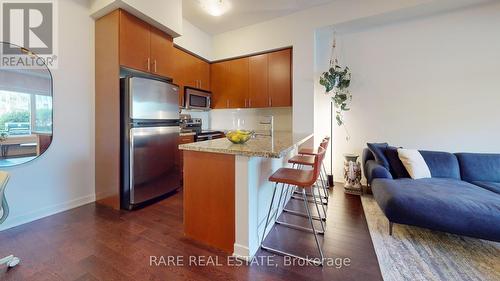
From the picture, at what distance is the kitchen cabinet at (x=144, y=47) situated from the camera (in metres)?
2.40

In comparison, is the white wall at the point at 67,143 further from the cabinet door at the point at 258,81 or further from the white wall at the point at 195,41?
the cabinet door at the point at 258,81

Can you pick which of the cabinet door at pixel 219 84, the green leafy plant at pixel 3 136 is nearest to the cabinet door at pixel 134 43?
the green leafy plant at pixel 3 136

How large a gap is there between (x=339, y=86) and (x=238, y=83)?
1.90 meters

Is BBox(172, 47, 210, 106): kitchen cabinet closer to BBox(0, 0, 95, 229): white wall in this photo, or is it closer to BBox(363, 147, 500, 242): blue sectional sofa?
BBox(0, 0, 95, 229): white wall

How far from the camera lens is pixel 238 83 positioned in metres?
4.02

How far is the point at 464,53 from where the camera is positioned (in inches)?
110

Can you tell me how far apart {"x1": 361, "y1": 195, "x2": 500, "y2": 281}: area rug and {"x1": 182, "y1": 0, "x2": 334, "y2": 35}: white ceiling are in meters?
3.29

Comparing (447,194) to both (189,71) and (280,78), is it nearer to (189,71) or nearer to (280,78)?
(280,78)

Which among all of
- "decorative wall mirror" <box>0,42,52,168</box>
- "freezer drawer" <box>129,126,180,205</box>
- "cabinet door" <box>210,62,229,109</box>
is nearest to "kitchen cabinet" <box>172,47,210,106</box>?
"cabinet door" <box>210,62,229,109</box>

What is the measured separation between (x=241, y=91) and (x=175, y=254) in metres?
3.11

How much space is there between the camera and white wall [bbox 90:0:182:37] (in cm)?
234

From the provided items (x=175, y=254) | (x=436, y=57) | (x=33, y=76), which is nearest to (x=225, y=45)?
(x=33, y=76)

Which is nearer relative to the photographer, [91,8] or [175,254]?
[175,254]

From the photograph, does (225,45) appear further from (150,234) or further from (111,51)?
(150,234)
